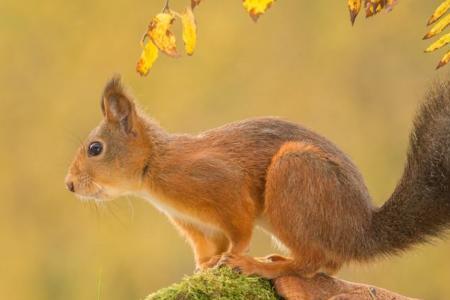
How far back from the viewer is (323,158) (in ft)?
11.2

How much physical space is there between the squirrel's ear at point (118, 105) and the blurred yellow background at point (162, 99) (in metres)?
4.29

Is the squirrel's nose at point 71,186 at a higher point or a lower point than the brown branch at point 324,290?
higher

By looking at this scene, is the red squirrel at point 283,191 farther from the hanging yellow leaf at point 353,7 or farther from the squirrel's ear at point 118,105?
the hanging yellow leaf at point 353,7

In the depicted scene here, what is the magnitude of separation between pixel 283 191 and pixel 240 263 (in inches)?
10.0

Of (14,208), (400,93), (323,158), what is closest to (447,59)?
(323,158)

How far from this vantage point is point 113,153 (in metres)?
3.73

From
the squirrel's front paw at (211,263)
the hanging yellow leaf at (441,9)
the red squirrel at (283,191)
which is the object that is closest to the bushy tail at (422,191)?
the red squirrel at (283,191)

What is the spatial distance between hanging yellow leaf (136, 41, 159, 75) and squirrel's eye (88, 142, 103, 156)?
0.87m

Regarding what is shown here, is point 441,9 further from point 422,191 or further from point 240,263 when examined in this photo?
point 240,263

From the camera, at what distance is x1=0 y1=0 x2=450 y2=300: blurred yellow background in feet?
27.3

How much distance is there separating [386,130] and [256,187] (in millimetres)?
4925

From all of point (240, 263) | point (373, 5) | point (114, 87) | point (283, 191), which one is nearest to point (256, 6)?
point (373, 5)

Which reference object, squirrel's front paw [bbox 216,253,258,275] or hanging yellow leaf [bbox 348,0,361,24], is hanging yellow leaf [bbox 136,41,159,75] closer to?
hanging yellow leaf [bbox 348,0,361,24]

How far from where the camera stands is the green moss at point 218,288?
3.20 metres
